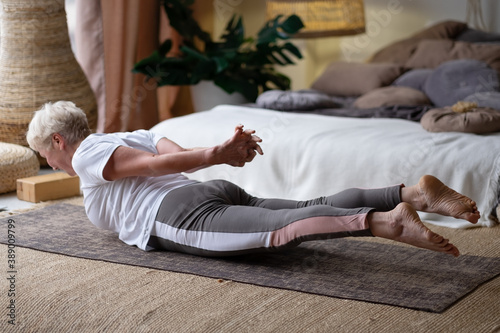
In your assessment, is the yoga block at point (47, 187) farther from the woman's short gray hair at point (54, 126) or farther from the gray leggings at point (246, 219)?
the gray leggings at point (246, 219)

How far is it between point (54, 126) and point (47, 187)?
34.2 inches

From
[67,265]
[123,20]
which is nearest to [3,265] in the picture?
[67,265]

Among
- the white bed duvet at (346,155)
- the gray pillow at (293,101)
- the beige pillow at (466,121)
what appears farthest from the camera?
the gray pillow at (293,101)

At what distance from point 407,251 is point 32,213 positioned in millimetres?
1412

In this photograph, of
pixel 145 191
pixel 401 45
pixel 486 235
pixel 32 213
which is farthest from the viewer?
pixel 401 45

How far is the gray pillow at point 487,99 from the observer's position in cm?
289

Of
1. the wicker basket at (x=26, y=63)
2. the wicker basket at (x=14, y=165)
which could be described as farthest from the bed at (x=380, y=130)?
the wicker basket at (x=26, y=63)

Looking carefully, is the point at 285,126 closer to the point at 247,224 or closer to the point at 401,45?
the point at 247,224

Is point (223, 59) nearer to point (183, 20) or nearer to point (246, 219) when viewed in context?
point (183, 20)

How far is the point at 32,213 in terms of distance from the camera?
259 cm

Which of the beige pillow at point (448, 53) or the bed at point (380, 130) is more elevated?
the beige pillow at point (448, 53)

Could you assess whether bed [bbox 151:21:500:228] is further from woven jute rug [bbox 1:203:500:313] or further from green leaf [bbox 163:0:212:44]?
green leaf [bbox 163:0:212:44]

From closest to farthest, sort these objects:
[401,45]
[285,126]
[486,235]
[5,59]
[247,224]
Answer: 1. [247,224]
2. [486,235]
3. [285,126]
4. [5,59]
5. [401,45]

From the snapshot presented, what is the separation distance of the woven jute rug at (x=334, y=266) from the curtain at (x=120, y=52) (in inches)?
70.5
